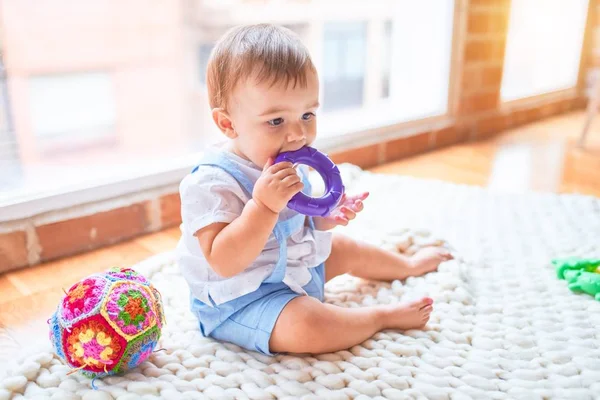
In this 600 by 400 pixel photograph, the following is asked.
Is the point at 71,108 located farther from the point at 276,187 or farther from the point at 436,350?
the point at 436,350

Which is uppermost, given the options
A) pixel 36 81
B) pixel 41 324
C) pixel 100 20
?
pixel 100 20

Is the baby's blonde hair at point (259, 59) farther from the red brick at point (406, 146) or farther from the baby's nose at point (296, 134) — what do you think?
the red brick at point (406, 146)

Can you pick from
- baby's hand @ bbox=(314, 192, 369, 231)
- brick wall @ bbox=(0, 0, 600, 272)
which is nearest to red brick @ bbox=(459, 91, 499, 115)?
brick wall @ bbox=(0, 0, 600, 272)

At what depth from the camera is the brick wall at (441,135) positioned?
126 cm

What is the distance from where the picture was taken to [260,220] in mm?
809

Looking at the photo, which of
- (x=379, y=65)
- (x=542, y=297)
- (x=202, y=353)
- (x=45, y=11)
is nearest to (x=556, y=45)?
(x=379, y=65)

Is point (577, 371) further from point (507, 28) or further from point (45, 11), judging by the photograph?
point (507, 28)

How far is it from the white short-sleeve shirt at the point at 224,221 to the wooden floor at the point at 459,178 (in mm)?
292

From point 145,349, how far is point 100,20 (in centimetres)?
97

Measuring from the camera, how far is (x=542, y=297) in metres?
1.07

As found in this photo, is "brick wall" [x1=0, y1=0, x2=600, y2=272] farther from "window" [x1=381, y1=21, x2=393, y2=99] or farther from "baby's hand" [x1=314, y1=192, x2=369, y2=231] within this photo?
"baby's hand" [x1=314, y1=192, x2=369, y2=231]

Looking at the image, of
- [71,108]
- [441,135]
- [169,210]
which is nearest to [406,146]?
[441,135]

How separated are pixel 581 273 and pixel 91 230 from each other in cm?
104

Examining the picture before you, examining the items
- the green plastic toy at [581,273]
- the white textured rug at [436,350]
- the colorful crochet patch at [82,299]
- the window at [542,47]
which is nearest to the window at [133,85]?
the white textured rug at [436,350]
